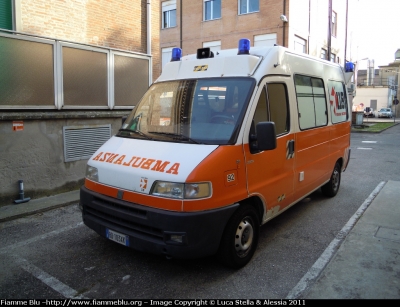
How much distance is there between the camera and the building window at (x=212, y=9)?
2408 centimetres

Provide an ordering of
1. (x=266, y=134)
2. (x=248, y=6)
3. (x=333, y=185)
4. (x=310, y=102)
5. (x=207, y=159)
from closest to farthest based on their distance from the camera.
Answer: (x=207, y=159) → (x=266, y=134) → (x=310, y=102) → (x=333, y=185) → (x=248, y=6)

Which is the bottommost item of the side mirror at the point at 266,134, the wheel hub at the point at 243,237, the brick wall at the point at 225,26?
the wheel hub at the point at 243,237

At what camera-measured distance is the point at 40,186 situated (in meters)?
7.07

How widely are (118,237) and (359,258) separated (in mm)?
2859

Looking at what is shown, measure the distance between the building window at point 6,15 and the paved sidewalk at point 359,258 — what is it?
3434mm

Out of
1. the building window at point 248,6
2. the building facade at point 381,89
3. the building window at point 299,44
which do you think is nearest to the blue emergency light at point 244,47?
the building window at point 299,44

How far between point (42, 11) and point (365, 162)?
10.3 metres

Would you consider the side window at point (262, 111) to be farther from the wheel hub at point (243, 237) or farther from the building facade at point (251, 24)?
the building facade at point (251, 24)

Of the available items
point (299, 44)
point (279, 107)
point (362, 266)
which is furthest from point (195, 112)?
point (299, 44)

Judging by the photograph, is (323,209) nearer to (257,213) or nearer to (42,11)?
(257,213)

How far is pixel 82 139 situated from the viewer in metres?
7.81

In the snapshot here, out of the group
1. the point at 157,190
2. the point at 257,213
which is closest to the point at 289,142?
the point at 257,213

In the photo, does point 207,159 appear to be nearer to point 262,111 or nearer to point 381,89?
point 262,111

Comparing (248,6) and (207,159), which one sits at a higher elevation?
(248,6)
